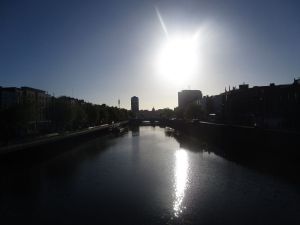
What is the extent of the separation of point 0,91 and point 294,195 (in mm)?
91673

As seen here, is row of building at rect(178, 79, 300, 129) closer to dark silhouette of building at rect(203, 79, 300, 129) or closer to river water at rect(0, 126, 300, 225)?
dark silhouette of building at rect(203, 79, 300, 129)

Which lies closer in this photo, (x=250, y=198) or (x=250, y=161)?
(x=250, y=198)

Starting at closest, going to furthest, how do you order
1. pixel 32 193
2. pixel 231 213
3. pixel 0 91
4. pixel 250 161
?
pixel 231 213, pixel 32 193, pixel 250 161, pixel 0 91

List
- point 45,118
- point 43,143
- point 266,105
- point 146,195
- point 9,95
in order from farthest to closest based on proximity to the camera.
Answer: point 45,118 < point 9,95 < point 266,105 < point 43,143 < point 146,195

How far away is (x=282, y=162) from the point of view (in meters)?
46.1

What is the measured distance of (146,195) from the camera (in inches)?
1207

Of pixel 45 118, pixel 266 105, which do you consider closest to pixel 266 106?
pixel 266 105

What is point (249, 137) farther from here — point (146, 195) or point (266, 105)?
point (266, 105)

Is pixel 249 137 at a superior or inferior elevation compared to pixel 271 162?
superior

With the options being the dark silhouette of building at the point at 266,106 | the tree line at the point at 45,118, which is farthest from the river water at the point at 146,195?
the dark silhouette of building at the point at 266,106

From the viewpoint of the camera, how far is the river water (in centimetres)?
2452

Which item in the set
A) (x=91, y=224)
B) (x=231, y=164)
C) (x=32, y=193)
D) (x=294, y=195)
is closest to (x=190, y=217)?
(x=91, y=224)

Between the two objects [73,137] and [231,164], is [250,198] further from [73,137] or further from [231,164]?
[73,137]

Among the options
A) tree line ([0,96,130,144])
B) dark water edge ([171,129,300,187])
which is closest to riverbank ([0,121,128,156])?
tree line ([0,96,130,144])
